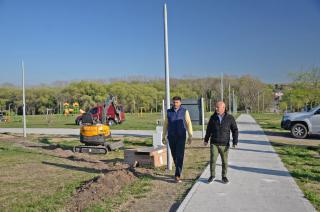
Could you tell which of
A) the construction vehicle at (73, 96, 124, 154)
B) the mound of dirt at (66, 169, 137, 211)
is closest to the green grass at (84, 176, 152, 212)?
the mound of dirt at (66, 169, 137, 211)

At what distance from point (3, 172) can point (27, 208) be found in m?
3.71

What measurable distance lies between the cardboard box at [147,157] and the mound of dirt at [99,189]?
114 centimetres

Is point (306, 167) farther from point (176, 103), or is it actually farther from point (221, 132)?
point (176, 103)

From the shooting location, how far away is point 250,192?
6172 mm

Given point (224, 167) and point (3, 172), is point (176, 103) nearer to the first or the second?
point (224, 167)

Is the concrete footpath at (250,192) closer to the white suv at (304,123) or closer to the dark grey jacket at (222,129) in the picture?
the dark grey jacket at (222,129)

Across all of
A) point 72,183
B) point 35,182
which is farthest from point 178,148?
point 35,182

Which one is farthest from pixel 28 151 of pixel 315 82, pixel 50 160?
pixel 315 82

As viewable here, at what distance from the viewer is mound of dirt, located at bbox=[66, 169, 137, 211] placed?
5.82 m

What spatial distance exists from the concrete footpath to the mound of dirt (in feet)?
4.99

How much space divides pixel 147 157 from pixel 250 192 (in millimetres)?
3386

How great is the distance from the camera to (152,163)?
8.88 metres

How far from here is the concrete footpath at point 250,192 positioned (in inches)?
209

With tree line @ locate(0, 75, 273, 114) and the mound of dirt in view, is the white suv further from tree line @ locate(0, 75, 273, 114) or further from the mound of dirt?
tree line @ locate(0, 75, 273, 114)
